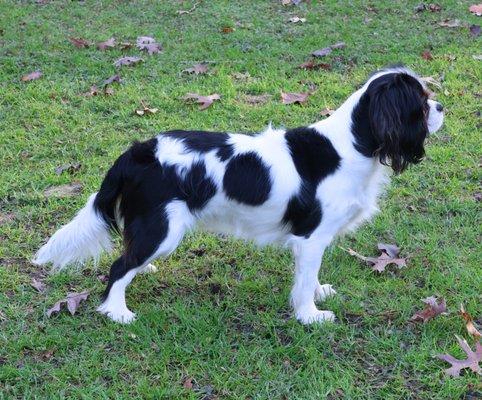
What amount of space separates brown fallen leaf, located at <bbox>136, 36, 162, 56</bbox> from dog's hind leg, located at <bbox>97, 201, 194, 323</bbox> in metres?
4.38

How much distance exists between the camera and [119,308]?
12.5 feet

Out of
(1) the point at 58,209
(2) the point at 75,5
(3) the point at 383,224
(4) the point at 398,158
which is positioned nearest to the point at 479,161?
(3) the point at 383,224

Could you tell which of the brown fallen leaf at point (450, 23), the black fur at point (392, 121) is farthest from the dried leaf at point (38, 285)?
the brown fallen leaf at point (450, 23)

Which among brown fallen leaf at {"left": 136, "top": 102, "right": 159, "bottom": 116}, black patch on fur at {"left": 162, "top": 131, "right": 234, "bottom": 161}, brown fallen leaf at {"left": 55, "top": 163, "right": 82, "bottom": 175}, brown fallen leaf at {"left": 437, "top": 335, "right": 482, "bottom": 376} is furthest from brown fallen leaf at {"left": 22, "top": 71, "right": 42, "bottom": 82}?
brown fallen leaf at {"left": 437, "top": 335, "right": 482, "bottom": 376}

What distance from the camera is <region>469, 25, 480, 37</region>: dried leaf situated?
7996 mm

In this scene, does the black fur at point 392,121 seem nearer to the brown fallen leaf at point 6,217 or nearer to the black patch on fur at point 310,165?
the black patch on fur at point 310,165

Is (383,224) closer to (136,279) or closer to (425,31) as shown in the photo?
(136,279)

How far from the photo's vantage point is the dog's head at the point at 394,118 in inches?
134

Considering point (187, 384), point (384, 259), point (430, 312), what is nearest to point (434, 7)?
point (384, 259)

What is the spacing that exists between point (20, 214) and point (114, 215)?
4.38 ft

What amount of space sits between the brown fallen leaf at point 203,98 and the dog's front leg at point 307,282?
288 centimetres

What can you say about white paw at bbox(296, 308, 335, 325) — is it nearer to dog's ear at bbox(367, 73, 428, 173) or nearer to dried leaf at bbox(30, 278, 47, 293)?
dog's ear at bbox(367, 73, 428, 173)

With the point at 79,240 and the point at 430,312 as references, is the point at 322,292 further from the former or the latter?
the point at 79,240

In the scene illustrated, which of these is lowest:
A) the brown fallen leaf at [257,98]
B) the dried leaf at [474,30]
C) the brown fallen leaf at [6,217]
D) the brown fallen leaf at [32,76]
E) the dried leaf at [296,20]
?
the dried leaf at [474,30]
